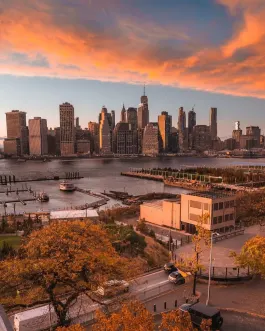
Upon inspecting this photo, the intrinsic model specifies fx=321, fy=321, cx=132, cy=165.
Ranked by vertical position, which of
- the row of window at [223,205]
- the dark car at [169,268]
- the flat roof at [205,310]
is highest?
the row of window at [223,205]

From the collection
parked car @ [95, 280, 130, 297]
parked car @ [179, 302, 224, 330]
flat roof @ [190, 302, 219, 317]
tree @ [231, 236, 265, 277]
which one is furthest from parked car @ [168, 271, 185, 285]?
parked car @ [179, 302, 224, 330]

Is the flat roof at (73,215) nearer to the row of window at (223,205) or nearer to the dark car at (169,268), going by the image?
the row of window at (223,205)

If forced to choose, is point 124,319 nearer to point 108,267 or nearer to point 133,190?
point 108,267

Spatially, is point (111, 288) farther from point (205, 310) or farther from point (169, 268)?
point (169, 268)

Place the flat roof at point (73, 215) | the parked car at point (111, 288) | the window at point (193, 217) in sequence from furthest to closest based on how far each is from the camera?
the flat roof at point (73, 215) → the window at point (193, 217) → the parked car at point (111, 288)

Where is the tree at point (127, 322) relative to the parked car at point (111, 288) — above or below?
above

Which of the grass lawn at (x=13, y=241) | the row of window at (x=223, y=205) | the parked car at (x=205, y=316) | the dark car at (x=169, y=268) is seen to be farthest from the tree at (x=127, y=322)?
the row of window at (x=223, y=205)
